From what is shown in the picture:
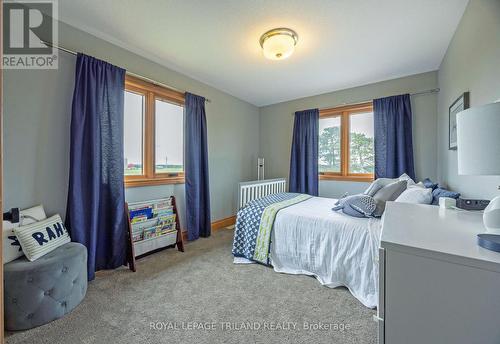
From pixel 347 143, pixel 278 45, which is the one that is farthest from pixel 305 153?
pixel 278 45

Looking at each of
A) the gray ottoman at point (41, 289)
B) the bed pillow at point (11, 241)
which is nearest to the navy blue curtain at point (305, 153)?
the gray ottoman at point (41, 289)

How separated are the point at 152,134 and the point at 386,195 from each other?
2.79 m

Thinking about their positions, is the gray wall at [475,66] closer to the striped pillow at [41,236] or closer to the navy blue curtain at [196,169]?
the navy blue curtain at [196,169]

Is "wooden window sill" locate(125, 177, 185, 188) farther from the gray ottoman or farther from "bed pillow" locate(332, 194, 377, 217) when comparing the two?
"bed pillow" locate(332, 194, 377, 217)

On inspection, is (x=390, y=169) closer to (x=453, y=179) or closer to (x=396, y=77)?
(x=453, y=179)

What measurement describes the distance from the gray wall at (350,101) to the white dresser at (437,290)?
2.64 m

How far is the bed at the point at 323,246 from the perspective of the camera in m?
1.77

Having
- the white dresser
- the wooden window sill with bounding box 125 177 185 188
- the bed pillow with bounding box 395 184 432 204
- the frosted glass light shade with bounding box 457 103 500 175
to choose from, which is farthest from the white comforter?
the wooden window sill with bounding box 125 177 185 188

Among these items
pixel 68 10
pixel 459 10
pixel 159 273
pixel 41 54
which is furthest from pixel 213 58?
pixel 159 273

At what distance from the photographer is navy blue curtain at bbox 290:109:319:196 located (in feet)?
12.4

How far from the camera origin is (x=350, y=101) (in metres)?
3.48

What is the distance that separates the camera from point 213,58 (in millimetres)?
2600

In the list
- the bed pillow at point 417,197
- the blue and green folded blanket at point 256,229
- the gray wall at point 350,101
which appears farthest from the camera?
the gray wall at point 350,101

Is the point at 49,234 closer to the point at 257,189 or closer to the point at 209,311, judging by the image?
the point at 209,311
